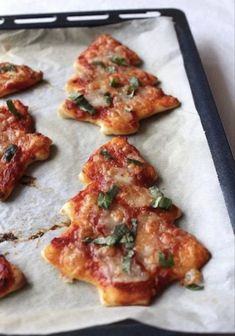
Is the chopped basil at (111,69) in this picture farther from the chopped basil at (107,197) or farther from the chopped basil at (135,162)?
the chopped basil at (107,197)

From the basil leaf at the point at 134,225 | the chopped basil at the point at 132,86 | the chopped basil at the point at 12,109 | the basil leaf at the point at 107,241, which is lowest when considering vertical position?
the basil leaf at the point at 107,241

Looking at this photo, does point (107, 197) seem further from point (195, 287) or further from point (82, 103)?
point (82, 103)

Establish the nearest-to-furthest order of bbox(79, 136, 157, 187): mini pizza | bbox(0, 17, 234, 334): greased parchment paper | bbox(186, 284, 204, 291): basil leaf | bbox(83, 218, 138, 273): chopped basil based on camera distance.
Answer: bbox(0, 17, 234, 334): greased parchment paper, bbox(186, 284, 204, 291): basil leaf, bbox(83, 218, 138, 273): chopped basil, bbox(79, 136, 157, 187): mini pizza

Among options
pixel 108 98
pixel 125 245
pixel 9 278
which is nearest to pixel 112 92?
pixel 108 98

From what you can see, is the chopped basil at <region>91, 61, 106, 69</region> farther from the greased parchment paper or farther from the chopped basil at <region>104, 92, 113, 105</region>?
the chopped basil at <region>104, 92, 113, 105</region>

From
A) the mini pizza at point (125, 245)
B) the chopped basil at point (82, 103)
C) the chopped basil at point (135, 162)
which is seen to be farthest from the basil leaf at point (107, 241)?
the chopped basil at point (82, 103)

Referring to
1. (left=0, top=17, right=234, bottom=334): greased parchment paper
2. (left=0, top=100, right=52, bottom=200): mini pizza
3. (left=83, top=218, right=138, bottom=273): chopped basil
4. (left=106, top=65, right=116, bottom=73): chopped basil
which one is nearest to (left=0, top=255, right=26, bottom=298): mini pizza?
(left=0, top=17, right=234, bottom=334): greased parchment paper
